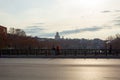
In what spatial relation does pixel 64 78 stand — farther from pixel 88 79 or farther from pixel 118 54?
pixel 118 54

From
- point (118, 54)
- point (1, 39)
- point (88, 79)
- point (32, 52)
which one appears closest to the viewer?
point (88, 79)

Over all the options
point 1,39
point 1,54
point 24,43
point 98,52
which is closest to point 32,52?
point 1,54

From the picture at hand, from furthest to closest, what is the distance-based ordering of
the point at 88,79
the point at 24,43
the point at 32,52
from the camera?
the point at 24,43
the point at 32,52
the point at 88,79

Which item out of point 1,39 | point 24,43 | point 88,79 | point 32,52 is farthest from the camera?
point 24,43

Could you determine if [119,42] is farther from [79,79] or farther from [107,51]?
[79,79]

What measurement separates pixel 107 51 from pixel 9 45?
44.3 meters

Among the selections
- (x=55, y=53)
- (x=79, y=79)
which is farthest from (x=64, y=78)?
(x=55, y=53)

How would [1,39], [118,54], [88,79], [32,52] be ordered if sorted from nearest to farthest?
1. [88,79]
2. [118,54]
3. [32,52]
4. [1,39]

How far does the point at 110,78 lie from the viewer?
761 inches

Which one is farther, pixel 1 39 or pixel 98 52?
pixel 1 39

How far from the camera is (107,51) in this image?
5538 centimetres

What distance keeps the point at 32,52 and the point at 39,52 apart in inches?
44.5

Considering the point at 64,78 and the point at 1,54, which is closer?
the point at 64,78

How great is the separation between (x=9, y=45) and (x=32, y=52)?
37375 mm
